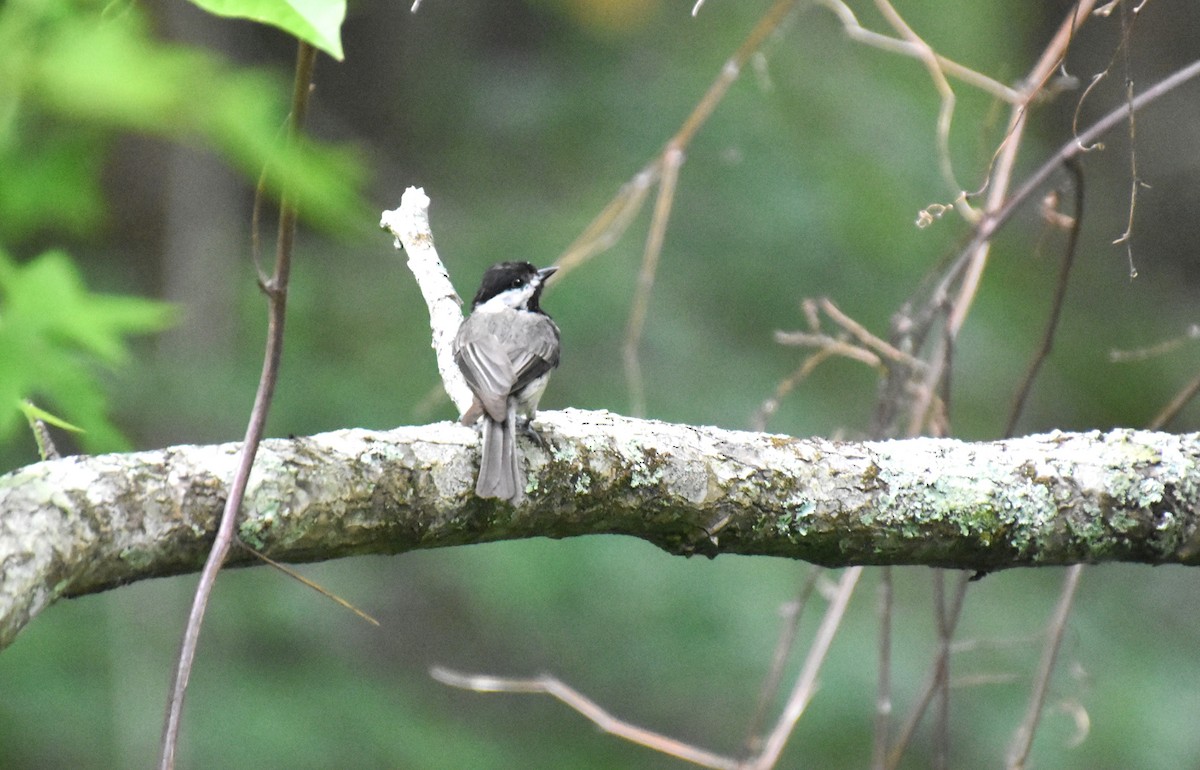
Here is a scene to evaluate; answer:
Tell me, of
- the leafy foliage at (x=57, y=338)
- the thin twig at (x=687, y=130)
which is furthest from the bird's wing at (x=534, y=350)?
the leafy foliage at (x=57, y=338)

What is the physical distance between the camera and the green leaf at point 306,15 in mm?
1073

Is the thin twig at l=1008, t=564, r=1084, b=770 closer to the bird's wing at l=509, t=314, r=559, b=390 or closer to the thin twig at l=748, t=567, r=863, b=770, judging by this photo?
the thin twig at l=748, t=567, r=863, b=770

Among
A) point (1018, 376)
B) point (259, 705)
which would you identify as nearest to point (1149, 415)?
point (1018, 376)

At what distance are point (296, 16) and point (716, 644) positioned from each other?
5.18 metres

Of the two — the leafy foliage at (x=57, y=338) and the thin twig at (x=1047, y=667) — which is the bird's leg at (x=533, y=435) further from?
the thin twig at (x=1047, y=667)

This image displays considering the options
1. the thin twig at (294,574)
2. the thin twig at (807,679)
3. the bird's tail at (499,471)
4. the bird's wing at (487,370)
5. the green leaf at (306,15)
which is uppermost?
the green leaf at (306,15)

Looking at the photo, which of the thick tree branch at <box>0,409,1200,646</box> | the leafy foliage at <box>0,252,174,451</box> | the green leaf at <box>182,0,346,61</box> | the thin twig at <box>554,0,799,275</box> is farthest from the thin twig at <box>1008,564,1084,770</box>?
the green leaf at <box>182,0,346,61</box>

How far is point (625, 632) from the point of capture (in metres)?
6.20

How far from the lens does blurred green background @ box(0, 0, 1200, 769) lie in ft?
18.3

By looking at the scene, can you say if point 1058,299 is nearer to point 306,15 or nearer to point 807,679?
point 807,679

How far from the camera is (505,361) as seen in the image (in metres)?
2.95

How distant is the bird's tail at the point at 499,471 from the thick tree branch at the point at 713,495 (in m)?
0.02

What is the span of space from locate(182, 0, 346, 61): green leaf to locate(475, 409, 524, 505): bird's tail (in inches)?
42.3

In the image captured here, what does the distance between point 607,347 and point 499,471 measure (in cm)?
441
